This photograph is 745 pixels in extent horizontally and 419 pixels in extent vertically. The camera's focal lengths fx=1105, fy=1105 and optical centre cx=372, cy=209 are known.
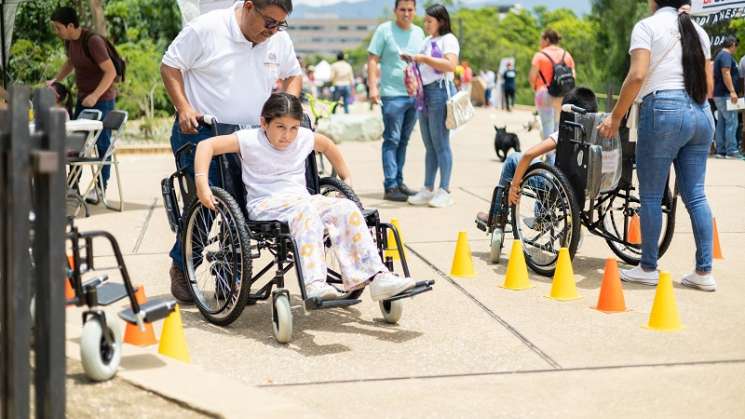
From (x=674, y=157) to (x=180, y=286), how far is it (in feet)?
9.82

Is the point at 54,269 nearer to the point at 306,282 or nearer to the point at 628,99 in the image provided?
the point at 306,282

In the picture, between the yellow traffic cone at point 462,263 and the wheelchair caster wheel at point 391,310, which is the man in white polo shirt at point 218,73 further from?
the yellow traffic cone at point 462,263

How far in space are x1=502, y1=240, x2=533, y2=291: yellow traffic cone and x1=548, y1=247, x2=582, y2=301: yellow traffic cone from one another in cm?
30

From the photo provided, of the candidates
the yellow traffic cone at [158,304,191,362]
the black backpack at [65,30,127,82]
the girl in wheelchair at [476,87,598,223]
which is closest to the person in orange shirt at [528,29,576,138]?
the black backpack at [65,30,127,82]

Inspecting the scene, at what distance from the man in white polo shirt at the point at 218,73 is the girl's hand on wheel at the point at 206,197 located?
470 millimetres

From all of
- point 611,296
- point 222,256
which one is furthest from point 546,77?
point 222,256

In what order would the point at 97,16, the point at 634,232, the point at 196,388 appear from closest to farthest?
the point at 196,388 → the point at 634,232 → the point at 97,16

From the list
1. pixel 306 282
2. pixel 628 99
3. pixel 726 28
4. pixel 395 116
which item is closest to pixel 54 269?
pixel 306 282

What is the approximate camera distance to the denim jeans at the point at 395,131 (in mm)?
10648

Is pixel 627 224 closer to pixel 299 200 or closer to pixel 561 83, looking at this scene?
pixel 299 200

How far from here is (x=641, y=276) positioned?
264 inches

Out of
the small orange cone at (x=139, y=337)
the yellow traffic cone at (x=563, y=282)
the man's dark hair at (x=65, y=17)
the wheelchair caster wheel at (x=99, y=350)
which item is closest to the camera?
the wheelchair caster wheel at (x=99, y=350)

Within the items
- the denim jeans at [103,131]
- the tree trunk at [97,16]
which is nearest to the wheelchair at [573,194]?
the denim jeans at [103,131]

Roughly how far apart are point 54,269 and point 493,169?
11304 mm
